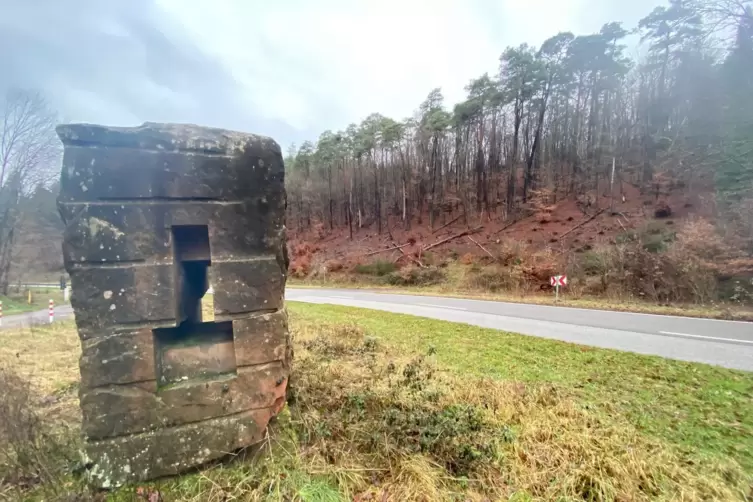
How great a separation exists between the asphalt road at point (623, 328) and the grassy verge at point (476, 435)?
117 centimetres

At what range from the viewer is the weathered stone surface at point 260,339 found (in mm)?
2740

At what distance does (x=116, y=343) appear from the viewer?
2449 mm

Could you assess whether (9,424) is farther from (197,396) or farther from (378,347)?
(378,347)

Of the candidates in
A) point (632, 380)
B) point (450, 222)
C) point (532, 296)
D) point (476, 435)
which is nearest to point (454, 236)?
point (450, 222)

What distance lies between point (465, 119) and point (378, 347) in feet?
110

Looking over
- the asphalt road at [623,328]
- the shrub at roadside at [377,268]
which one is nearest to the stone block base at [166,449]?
the asphalt road at [623,328]

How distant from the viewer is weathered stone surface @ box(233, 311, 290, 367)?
2740mm

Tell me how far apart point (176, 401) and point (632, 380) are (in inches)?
216

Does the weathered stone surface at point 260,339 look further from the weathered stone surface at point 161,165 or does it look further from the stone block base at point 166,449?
the weathered stone surface at point 161,165

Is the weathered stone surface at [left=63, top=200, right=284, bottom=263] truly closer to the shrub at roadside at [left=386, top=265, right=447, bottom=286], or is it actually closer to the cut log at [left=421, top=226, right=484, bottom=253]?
the shrub at roadside at [left=386, top=265, right=447, bottom=286]

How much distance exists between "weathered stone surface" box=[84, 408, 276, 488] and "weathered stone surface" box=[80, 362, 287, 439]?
5 cm

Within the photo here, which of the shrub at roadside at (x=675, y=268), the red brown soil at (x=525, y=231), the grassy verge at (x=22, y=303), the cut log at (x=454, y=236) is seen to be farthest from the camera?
the cut log at (x=454, y=236)

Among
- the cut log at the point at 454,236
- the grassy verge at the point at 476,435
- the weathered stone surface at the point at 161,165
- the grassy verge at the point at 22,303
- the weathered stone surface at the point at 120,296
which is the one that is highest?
the cut log at the point at 454,236

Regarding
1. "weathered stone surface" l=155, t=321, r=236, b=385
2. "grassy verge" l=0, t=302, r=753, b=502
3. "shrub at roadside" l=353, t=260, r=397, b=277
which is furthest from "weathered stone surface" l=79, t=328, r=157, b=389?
"shrub at roadside" l=353, t=260, r=397, b=277
